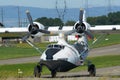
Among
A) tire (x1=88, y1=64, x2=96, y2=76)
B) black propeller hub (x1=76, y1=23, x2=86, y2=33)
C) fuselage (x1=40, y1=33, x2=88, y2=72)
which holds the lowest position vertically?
tire (x1=88, y1=64, x2=96, y2=76)

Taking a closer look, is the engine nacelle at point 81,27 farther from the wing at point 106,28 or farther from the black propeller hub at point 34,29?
the black propeller hub at point 34,29

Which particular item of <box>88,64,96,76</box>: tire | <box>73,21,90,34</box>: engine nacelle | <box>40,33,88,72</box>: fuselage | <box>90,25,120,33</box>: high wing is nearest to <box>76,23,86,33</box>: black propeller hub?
<box>73,21,90,34</box>: engine nacelle

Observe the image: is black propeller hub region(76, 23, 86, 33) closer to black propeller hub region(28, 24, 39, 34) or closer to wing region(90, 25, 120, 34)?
wing region(90, 25, 120, 34)

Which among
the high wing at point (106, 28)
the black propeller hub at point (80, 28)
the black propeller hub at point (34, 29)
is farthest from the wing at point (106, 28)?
the black propeller hub at point (34, 29)

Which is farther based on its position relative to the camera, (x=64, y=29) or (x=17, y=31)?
(x=17, y=31)

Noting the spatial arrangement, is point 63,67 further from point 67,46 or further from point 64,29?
point 64,29

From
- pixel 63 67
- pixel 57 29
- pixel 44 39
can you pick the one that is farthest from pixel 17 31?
pixel 44 39

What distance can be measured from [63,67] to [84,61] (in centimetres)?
430

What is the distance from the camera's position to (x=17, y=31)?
41.0 metres

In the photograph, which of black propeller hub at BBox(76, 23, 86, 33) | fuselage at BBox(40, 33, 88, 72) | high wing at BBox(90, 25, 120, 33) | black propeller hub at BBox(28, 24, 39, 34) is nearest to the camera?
fuselage at BBox(40, 33, 88, 72)

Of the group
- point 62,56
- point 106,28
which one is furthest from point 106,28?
point 62,56

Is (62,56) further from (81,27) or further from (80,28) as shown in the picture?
(81,27)

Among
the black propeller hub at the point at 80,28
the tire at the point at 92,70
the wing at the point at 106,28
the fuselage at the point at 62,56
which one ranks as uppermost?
the black propeller hub at the point at 80,28

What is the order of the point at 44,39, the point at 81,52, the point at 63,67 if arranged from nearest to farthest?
the point at 63,67, the point at 81,52, the point at 44,39
